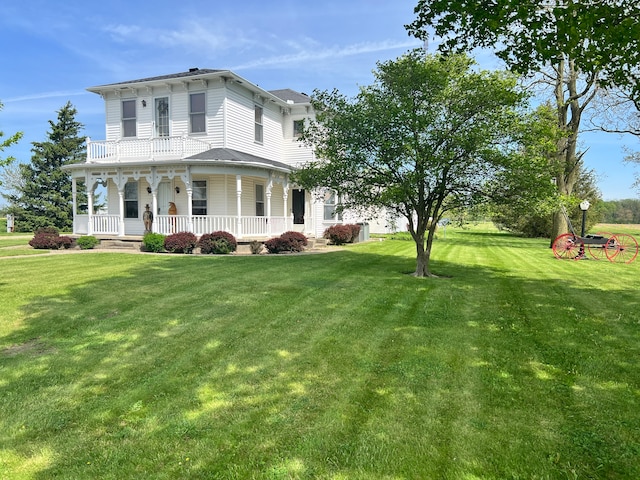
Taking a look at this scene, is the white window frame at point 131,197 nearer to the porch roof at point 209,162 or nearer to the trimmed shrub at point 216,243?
the porch roof at point 209,162

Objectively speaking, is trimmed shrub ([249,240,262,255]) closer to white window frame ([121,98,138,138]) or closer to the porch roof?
the porch roof

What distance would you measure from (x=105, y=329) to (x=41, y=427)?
2.49 meters

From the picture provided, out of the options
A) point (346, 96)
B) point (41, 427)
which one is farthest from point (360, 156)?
point (41, 427)

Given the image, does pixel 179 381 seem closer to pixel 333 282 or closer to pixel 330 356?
pixel 330 356

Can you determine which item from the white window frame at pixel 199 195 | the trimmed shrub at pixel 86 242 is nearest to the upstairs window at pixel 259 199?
the white window frame at pixel 199 195

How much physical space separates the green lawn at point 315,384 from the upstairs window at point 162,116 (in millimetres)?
12704

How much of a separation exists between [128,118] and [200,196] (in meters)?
5.64

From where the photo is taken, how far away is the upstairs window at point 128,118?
63.5ft

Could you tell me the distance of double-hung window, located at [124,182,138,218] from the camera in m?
19.4

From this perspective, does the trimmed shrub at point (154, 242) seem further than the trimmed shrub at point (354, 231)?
No

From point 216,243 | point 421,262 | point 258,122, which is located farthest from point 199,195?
point 421,262

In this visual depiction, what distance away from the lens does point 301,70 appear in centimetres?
2656

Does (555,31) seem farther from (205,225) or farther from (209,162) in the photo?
(205,225)

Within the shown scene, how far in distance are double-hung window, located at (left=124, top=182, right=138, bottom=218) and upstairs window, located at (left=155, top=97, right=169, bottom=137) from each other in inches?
115
